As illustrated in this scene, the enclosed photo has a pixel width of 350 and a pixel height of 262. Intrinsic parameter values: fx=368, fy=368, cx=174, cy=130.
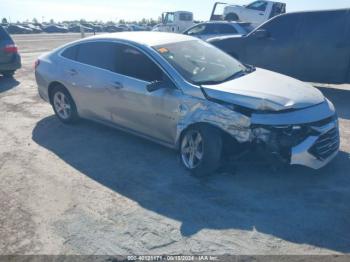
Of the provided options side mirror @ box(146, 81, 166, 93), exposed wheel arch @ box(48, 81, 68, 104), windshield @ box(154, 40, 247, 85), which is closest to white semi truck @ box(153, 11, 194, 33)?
exposed wheel arch @ box(48, 81, 68, 104)

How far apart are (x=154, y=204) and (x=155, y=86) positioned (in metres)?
1.53

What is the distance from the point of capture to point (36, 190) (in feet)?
14.2

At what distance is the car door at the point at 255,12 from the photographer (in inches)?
760

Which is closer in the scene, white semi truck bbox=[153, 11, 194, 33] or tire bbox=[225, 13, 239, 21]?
tire bbox=[225, 13, 239, 21]

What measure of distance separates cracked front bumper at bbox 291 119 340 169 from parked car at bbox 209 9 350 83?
4231 mm

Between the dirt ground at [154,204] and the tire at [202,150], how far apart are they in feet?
0.50

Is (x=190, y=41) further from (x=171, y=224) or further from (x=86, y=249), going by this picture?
(x=86, y=249)

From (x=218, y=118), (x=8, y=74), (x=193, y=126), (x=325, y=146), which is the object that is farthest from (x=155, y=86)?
(x=8, y=74)

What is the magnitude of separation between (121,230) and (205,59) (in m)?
2.79

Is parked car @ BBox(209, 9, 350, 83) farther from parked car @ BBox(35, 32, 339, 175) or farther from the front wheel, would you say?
the front wheel

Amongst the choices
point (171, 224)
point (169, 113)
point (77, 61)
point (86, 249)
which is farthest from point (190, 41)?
point (86, 249)

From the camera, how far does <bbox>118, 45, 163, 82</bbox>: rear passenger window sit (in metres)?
4.91

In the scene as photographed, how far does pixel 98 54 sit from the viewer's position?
579cm

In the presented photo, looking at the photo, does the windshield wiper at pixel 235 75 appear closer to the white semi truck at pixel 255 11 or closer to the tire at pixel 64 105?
the tire at pixel 64 105
